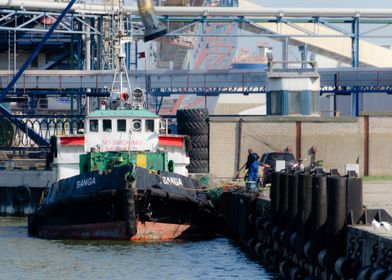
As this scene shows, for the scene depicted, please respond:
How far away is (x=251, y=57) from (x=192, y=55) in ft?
93.1

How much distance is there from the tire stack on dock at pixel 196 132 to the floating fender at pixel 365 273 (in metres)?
26.8

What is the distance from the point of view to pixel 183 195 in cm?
2991

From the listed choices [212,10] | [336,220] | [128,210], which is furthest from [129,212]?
[212,10]

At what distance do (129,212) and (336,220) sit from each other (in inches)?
430

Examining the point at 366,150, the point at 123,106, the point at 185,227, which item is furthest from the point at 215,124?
the point at 185,227

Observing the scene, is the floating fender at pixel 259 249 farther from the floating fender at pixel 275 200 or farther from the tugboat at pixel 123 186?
the tugboat at pixel 123 186

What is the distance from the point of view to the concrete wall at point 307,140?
4556 centimetres

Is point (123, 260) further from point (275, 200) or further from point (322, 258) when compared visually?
point (322, 258)

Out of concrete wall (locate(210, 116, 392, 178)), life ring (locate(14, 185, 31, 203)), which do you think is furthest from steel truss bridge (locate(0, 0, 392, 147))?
life ring (locate(14, 185, 31, 203))

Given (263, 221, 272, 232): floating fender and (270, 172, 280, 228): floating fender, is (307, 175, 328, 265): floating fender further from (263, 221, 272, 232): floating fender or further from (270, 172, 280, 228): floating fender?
(263, 221, 272, 232): floating fender

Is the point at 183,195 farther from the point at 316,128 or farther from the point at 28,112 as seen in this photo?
the point at 28,112

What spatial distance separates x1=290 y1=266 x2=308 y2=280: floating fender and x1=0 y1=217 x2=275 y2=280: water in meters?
1.67

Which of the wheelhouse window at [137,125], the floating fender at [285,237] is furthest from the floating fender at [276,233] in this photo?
the wheelhouse window at [137,125]

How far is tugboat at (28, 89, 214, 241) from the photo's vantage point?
2914 cm
